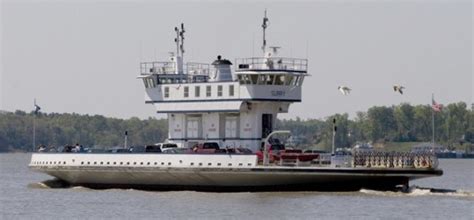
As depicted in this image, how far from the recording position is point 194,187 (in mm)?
64438

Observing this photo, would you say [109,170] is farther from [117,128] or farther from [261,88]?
[117,128]

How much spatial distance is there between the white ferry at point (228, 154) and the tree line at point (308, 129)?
60003mm

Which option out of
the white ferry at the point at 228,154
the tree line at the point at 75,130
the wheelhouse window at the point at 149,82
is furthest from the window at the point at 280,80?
the tree line at the point at 75,130

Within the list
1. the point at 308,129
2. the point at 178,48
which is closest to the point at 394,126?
the point at 308,129

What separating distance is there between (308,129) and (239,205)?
11351cm

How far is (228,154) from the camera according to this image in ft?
205

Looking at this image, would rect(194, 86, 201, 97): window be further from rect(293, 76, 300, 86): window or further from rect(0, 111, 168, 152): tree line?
rect(0, 111, 168, 152): tree line

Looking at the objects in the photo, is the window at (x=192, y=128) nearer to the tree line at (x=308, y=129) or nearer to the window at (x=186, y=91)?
the window at (x=186, y=91)

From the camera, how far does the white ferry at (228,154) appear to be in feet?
200

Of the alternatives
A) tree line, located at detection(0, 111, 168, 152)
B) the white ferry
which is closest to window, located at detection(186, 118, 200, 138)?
the white ferry

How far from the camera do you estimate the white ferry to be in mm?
61062

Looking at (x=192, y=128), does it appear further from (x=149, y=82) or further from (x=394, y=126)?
(x=394, y=126)

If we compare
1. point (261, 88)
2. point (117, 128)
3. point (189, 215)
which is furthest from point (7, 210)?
point (117, 128)

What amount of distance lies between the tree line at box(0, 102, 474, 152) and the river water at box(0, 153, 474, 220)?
2569 inches
